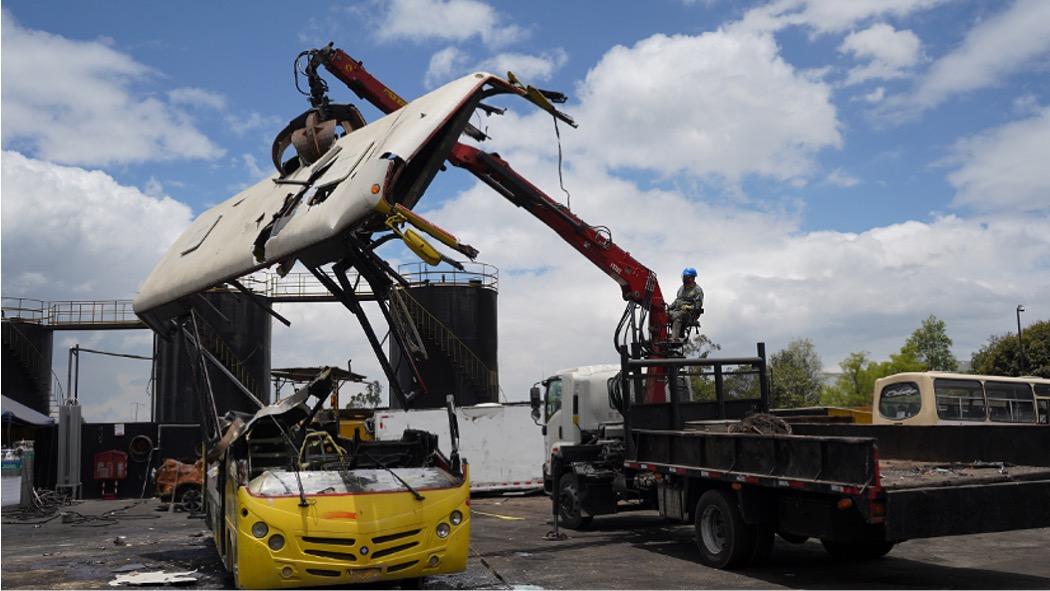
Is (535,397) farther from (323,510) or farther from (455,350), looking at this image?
(455,350)

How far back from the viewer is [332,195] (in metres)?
9.17

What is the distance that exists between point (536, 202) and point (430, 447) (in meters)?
8.31

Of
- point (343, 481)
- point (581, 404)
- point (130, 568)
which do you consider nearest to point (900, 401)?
point (581, 404)

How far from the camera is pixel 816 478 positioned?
914 centimetres

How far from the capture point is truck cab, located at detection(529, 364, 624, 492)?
54.9 ft

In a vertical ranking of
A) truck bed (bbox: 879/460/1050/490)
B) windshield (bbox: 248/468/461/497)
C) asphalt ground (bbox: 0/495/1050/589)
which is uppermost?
windshield (bbox: 248/468/461/497)

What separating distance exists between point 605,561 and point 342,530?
4.59 m

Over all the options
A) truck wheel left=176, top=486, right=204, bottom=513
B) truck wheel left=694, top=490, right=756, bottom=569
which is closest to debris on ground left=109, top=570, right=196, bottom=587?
truck wheel left=694, top=490, right=756, bottom=569

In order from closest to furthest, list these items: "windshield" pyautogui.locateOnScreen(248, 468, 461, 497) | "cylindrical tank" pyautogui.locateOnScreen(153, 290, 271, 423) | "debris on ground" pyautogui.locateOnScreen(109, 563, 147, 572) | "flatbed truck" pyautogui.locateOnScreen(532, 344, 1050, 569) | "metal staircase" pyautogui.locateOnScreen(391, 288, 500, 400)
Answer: "windshield" pyautogui.locateOnScreen(248, 468, 461, 497) < "flatbed truck" pyautogui.locateOnScreen(532, 344, 1050, 569) < "debris on ground" pyautogui.locateOnScreen(109, 563, 147, 572) < "metal staircase" pyautogui.locateOnScreen(391, 288, 500, 400) < "cylindrical tank" pyautogui.locateOnScreen(153, 290, 271, 423)

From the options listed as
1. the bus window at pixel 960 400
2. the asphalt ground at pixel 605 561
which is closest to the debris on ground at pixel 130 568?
the asphalt ground at pixel 605 561

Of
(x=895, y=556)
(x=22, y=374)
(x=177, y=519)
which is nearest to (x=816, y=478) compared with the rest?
(x=895, y=556)

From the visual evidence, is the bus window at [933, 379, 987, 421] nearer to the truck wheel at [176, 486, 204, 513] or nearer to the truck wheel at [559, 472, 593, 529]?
the truck wheel at [559, 472, 593, 529]

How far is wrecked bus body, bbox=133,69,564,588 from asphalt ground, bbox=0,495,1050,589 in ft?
5.02

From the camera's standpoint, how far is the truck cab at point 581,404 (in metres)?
16.7
